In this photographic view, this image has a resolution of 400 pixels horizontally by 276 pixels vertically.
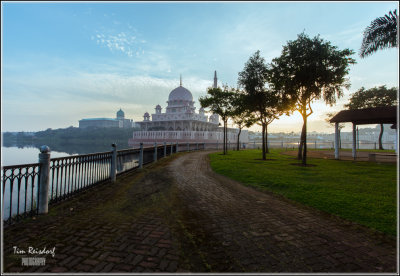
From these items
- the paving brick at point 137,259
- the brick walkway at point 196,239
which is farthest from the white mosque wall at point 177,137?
the paving brick at point 137,259

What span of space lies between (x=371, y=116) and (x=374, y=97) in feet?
67.9

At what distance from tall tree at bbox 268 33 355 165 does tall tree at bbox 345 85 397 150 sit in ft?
74.3

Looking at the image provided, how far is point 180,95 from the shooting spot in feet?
242

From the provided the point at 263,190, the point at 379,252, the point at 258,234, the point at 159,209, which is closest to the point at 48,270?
the point at 159,209

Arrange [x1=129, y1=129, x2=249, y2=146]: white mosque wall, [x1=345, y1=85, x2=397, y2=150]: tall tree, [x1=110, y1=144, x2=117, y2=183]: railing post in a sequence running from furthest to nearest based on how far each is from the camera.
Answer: [x1=129, y1=129, x2=249, y2=146]: white mosque wall
[x1=345, y1=85, x2=397, y2=150]: tall tree
[x1=110, y1=144, x2=117, y2=183]: railing post

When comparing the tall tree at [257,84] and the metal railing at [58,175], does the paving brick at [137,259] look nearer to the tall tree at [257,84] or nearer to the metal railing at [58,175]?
the metal railing at [58,175]

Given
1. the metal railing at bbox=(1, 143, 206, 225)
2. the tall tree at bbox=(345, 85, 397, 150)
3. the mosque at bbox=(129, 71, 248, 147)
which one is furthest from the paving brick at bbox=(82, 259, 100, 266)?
the mosque at bbox=(129, 71, 248, 147)

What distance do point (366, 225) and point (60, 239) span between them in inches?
232

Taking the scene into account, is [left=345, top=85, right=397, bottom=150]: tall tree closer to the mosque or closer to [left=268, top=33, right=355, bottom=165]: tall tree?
[left=268, top=33, right=355, bottom=165]: tall tree

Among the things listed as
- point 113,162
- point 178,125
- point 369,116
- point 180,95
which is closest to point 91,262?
point 113,162

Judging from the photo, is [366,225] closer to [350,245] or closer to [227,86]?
[350,245]

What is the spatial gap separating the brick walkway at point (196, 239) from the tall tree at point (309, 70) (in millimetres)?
10303

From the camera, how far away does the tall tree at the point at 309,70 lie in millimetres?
14031

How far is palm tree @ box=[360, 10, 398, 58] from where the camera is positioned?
1203 cm
